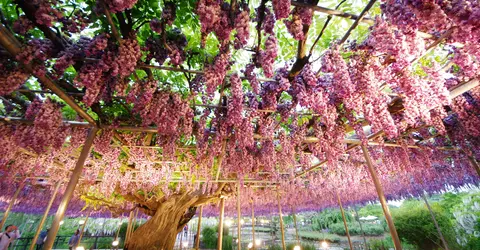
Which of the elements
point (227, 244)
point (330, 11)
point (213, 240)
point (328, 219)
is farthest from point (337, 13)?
point (328, 219)

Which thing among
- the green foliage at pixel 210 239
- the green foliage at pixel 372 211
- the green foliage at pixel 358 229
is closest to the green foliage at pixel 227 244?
the green foliage at pixel 210 239

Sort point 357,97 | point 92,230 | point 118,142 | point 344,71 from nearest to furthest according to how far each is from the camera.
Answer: point 344,71
point 357,97
point 118,142
point 92,230

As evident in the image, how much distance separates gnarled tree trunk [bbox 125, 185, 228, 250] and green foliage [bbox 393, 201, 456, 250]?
10723 millimetres

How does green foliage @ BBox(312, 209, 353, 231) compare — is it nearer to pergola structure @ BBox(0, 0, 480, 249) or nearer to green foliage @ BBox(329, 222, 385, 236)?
green foliage @ BBox(329, 222, 385, 236)

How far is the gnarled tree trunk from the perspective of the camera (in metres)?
7.16

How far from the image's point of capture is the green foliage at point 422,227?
1003 cm

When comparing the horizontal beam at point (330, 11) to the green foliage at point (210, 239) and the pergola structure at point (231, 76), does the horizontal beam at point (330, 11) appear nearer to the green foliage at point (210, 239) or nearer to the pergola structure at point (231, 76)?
the pergola structure at point (231, 76)

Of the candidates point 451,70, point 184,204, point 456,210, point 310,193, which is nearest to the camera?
point 451,70

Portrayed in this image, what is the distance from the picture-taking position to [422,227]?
35.6ft

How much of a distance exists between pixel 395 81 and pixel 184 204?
7520 millimetres

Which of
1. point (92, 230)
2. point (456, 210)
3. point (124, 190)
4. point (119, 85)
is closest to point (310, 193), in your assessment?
point (456, 210)

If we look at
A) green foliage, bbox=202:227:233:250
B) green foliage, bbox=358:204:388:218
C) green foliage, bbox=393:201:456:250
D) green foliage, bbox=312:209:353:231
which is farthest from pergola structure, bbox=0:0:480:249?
green foliage, bbox=312:209:353:231

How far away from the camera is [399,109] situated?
12.7 ft

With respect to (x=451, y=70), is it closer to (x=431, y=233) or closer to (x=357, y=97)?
(x=357, y=97)
